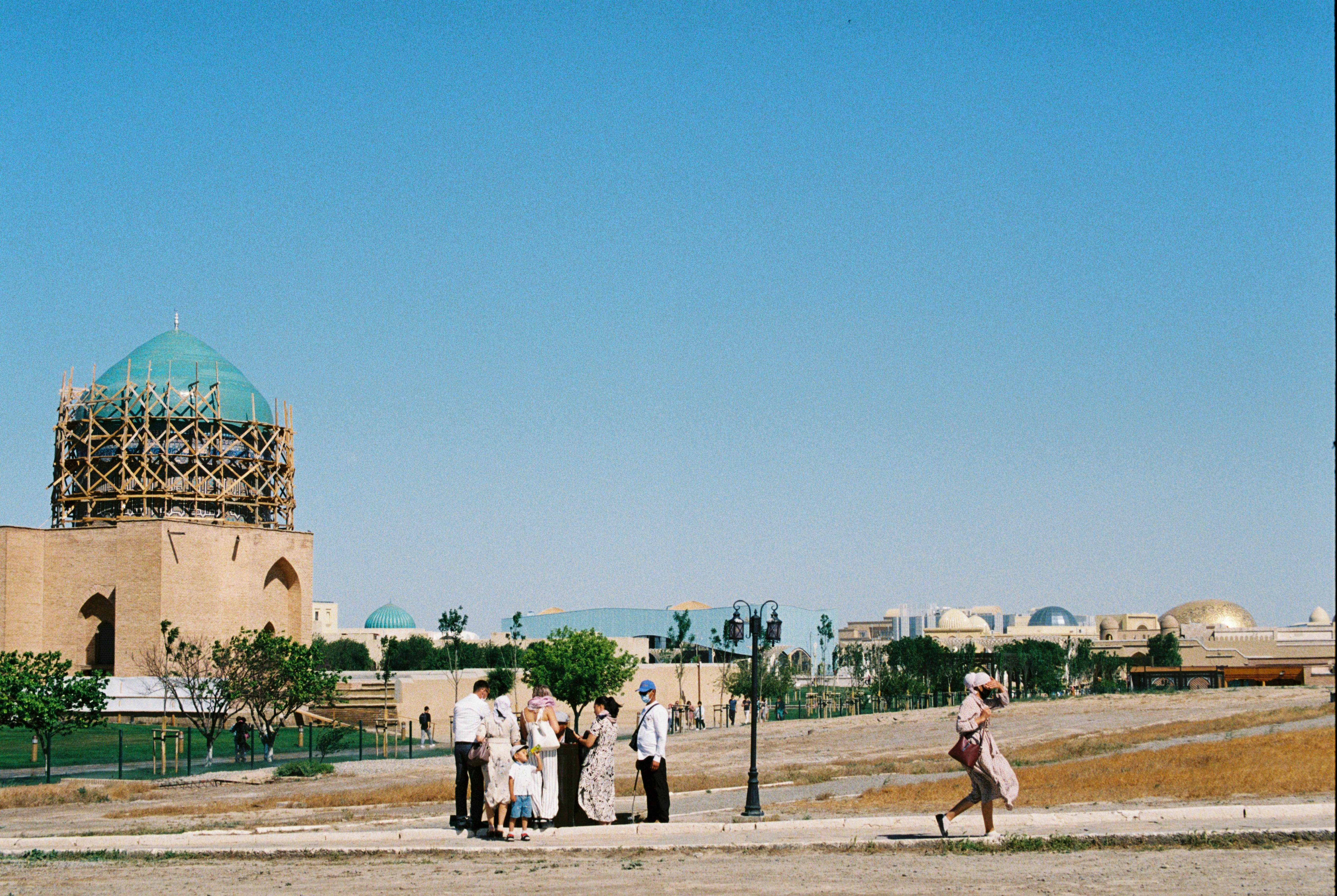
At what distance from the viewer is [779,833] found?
14273 millimetres

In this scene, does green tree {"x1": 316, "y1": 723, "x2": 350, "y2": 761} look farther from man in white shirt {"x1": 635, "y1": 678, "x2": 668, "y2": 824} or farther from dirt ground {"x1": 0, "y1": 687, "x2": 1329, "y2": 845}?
man in white shirt {"x1": 635, "y1": 678, "x2": 668, "y2": 824}

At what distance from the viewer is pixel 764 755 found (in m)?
37.1

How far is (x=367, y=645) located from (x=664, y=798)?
378 feet

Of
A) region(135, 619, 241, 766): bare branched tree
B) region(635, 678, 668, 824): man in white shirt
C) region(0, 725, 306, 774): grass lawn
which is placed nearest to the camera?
region(635, 678, 668, 824): man in white shirt

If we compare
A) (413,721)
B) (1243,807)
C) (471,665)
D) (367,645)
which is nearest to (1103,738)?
(1243,807)

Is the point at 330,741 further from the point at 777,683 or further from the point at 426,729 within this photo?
the point at 777,683

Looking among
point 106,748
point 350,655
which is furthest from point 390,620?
point 106,748

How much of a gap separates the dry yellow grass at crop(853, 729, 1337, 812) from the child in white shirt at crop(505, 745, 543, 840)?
530 centimetres

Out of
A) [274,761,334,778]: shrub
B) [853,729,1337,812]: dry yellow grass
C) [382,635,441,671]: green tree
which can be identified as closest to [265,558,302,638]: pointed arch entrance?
[382,635,441,671]: green tree

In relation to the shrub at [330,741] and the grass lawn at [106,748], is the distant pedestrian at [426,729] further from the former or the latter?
the shrub at [330,741]

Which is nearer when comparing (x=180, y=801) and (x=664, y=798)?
(x=664, y=798)

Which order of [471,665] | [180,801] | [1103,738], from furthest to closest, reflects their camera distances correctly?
[471,665] < [1103,738] < [180,801]

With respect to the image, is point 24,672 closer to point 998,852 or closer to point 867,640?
point 998,852

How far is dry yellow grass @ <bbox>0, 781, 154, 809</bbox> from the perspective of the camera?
25625mm
